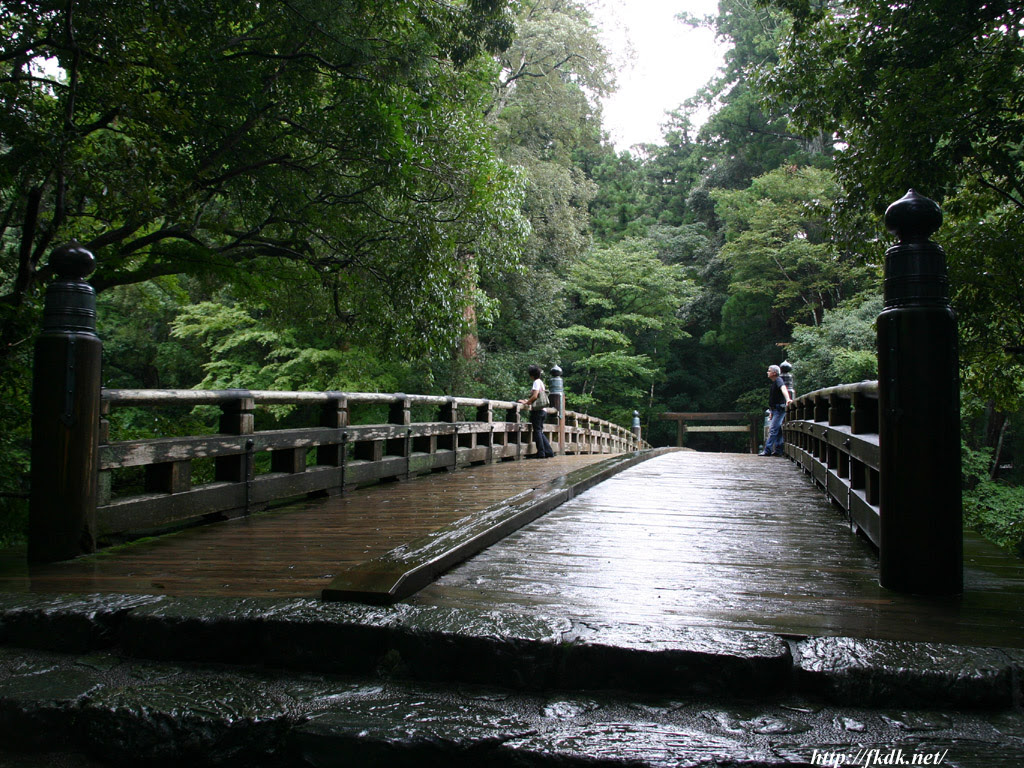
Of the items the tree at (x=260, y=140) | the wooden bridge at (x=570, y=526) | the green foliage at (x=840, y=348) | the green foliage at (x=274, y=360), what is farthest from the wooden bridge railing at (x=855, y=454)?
the green foliage at (x=840, y=348)

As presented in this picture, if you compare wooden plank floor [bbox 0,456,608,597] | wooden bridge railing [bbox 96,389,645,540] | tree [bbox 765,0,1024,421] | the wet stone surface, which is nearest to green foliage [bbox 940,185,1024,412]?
tree [bbox 765,0,1024,421]

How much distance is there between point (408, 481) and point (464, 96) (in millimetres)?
5378

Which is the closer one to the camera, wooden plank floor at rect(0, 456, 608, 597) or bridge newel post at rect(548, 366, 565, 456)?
wooden plank floor at rect(0, 456, 608, 597)

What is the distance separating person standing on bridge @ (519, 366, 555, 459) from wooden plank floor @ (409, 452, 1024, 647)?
4811 millimetres

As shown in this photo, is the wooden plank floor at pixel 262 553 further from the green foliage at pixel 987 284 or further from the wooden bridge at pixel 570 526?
the green foliage at pixel 987 284

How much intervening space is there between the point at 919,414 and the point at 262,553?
8.69 feet

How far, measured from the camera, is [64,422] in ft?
9.22

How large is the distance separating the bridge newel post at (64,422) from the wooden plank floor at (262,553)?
153mm

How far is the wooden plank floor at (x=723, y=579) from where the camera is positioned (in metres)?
1.98

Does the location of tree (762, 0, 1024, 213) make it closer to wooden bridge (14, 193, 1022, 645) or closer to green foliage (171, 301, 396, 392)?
wooden bridge (14, 193, 1022, 645)

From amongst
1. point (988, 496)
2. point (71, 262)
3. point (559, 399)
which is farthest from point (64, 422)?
point (988, 496)

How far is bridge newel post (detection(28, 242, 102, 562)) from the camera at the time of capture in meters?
2.81

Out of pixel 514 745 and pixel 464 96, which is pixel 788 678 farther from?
pixel 464 96

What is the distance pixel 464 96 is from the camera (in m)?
8.80
